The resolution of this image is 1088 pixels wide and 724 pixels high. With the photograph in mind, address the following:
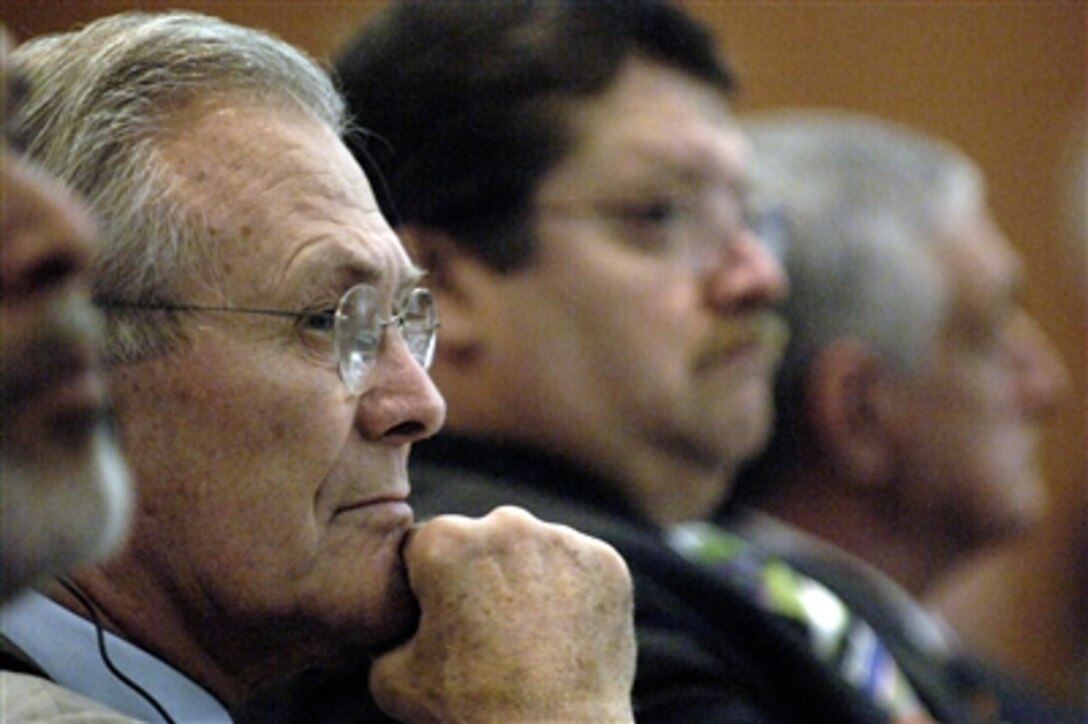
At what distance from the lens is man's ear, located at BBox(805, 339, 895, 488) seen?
11.1ft

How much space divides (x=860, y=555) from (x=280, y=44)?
2005 millimetres

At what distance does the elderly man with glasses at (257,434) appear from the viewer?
149 centimetres

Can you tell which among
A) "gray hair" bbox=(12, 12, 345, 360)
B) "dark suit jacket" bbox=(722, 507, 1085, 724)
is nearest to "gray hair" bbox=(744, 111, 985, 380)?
"dark suit jacket" bbox=(722, 507, 1085, 724)

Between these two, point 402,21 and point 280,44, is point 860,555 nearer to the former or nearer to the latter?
point 402,21

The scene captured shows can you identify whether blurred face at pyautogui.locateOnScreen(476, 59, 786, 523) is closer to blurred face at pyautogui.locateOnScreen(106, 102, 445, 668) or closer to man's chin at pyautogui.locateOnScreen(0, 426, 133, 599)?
blurred face at pyautogui.locateOnScreen(106, 102, 445, 668)

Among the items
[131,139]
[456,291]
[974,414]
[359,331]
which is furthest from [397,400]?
[974,414]

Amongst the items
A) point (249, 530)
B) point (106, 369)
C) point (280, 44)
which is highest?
point (280, 44)

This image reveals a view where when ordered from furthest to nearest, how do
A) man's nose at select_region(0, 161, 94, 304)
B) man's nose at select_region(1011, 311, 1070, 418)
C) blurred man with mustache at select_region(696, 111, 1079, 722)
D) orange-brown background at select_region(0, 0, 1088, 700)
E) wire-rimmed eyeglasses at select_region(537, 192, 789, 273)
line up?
orange-brown background at select_region(0, 0, 1088, 700), man's nose at select_region(1011, 311, 1070, 418), blurred man with mustache at select_region(696, 111, 1079, 722), wire-rimmed eyeglasses at select_region(537, 192, 789, 273), man's nose at select_region(0, 161, 94, 304)

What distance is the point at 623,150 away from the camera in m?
2.52

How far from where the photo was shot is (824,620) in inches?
99.9

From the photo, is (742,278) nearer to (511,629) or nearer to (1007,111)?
(511,629)

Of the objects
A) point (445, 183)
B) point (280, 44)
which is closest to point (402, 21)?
point (445, 183)

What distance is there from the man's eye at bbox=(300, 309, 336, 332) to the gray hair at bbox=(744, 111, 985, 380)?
1759mm

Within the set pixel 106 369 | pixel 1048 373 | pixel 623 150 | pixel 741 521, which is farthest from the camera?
pixel 1048 373
